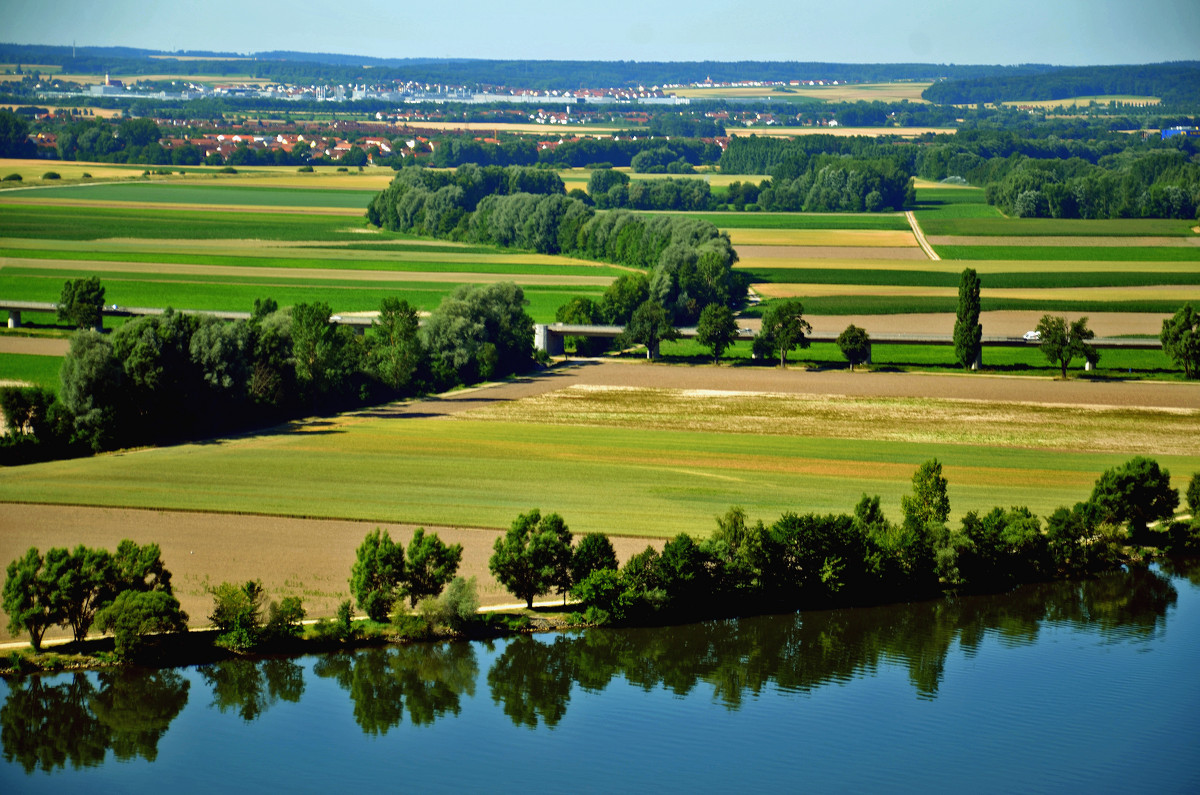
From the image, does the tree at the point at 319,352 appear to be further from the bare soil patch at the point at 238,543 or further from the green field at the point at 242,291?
the green field at the point at 242,291

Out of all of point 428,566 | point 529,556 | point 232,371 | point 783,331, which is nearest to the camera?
point 428,566

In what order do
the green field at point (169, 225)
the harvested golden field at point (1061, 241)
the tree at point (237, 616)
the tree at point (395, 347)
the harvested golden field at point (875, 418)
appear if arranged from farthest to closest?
the green field at point (169, 225) → the harvested golden field at point (1061, 241) → the tree at point (395, 347) → the harvested golden field at point (875, 418) → the tree at point (237, 616)

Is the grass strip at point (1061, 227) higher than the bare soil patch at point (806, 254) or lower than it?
higher

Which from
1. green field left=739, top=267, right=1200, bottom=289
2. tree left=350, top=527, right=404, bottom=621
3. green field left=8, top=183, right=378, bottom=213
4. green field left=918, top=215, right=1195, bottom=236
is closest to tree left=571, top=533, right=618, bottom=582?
tree left=350, top=527, right=404, bottom=621

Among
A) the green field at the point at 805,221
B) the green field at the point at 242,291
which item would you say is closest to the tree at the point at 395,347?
the green field at the point at 242,291

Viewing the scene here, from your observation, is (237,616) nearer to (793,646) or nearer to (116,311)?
(793,646)

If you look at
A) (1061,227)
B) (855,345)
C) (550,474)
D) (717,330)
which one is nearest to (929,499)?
(550,474)

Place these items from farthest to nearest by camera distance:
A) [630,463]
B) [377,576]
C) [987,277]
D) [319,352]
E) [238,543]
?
1. [987,277]
2. [319,352]
3. [630,463]
4. [238,543]
5. [377,576]
